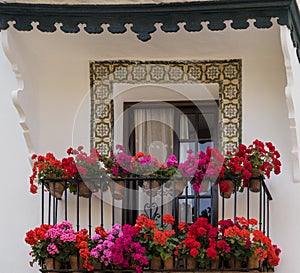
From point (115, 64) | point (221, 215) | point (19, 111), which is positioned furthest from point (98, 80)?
point (221, 215)

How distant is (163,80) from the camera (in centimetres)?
993

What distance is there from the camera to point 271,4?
8938 millimetres

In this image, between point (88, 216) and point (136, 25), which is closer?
point (136, 25)

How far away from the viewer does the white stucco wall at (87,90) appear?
374 inches

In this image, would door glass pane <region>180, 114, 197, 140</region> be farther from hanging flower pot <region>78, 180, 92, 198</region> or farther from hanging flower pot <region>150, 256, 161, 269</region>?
hanging flower pot <region>150, 256, 161, 269</region>

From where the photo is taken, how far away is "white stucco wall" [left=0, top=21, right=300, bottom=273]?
9.50 meters

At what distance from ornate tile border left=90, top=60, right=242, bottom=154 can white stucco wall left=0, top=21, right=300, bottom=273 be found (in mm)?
61

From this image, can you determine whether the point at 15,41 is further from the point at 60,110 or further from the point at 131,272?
the point at 131,272

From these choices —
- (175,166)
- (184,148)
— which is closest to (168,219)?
(175,166)

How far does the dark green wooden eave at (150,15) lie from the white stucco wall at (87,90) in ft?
0.99

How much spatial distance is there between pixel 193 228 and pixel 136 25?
168 cm

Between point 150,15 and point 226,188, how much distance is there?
1524mm

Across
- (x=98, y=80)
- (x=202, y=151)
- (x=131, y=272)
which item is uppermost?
(x=98, y=80)

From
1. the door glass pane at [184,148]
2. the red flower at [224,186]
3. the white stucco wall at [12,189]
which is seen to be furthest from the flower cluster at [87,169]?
the red flower at [224,186]
